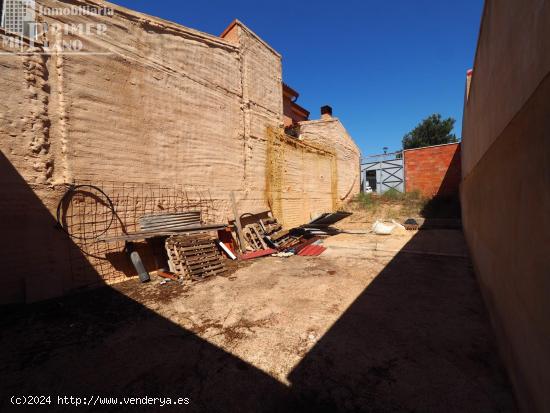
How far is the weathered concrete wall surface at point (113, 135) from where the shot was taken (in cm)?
429

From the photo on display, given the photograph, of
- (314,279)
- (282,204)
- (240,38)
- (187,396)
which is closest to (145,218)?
(314,279)

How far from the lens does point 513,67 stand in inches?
73.7

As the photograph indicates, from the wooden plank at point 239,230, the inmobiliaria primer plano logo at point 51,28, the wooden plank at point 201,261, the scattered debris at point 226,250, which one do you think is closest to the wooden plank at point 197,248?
the wooden plank at point 201,261

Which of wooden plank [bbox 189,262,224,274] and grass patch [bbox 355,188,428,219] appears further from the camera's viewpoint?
grass patch [bbox 355,188,428,219]

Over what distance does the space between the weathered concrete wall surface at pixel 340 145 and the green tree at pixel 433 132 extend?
67.6 feet

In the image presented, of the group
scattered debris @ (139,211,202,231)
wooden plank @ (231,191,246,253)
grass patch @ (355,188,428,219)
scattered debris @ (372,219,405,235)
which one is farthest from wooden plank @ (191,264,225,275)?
grass patch @ (355,188,428,219)

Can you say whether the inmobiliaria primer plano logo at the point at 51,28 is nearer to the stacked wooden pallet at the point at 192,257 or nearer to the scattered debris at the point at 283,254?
the stacked wooden pallet at the point at 192,257

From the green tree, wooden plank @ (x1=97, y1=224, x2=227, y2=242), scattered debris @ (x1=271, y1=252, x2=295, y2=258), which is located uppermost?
the green tree

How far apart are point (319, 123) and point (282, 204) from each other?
6419mm

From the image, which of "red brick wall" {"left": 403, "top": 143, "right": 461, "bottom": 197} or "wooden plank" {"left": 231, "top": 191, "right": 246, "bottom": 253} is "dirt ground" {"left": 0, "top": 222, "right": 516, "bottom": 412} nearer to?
"wooden plank" {"left": 231, "top": 191, "right": 246, "bottom": 253}

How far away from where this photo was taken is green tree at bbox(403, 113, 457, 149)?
30.9m

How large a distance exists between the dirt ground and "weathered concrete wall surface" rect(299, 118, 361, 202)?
10056mm

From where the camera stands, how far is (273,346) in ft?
9.05

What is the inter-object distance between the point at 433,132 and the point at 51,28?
3711cm
